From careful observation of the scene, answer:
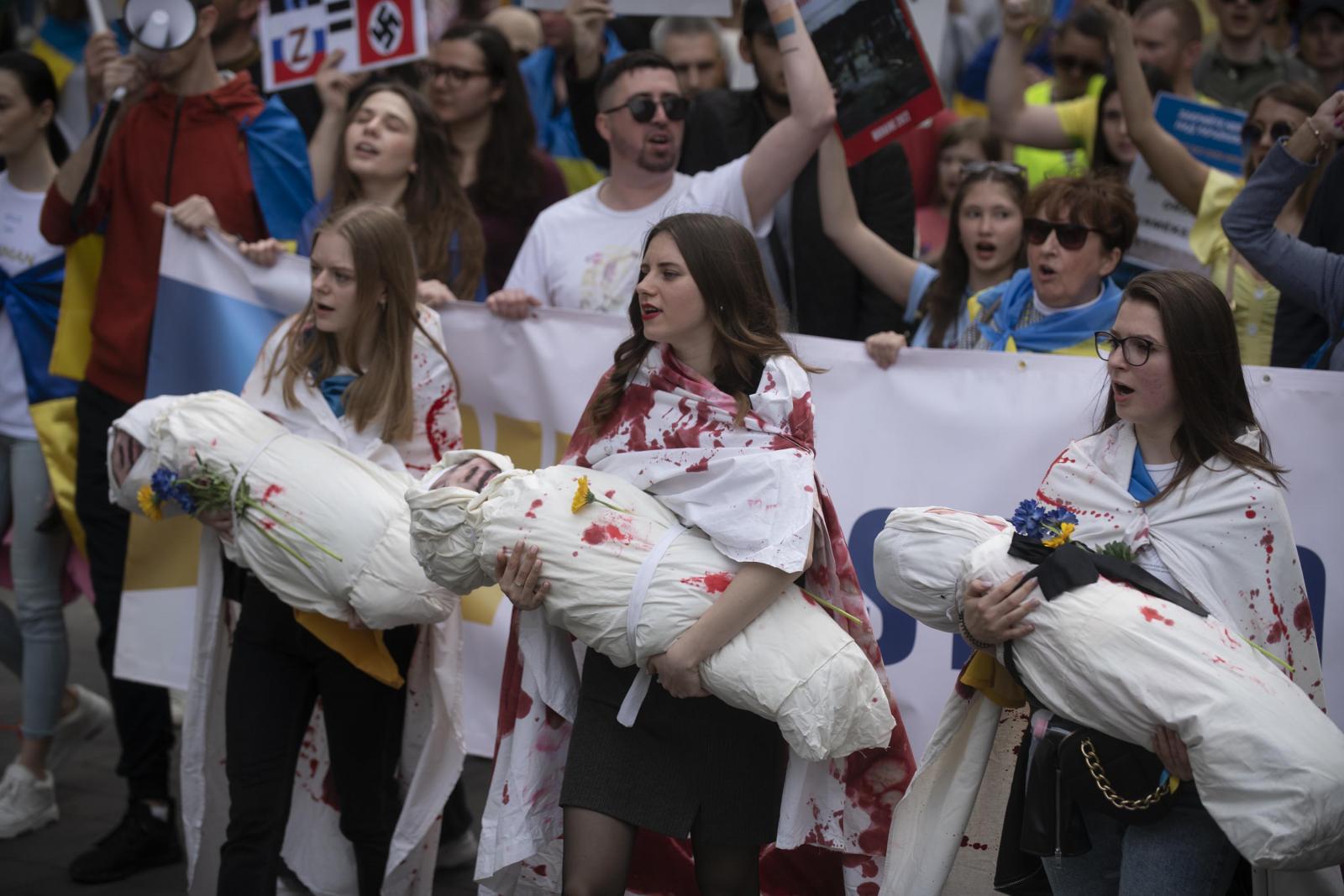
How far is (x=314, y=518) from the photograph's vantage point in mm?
3723

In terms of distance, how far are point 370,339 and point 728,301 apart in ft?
3.92

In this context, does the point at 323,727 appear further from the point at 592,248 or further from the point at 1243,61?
the point at 1243,61

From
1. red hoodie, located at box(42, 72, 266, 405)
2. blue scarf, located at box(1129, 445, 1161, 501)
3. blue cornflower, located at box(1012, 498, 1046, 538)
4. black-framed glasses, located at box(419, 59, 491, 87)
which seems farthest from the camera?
black-framed glasses, located at box(419, 59, 491, 87)

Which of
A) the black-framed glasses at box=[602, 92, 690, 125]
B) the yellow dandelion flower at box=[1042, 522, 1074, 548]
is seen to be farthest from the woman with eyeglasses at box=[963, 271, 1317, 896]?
the black-framed glasses at box=[602, 92, 690, 125]

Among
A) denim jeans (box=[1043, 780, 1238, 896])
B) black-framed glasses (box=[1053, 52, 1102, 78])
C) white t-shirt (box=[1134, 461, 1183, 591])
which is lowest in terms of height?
denim jeans (box=[1043, 780, 1238, 896])

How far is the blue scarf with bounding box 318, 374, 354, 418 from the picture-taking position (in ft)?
13.2

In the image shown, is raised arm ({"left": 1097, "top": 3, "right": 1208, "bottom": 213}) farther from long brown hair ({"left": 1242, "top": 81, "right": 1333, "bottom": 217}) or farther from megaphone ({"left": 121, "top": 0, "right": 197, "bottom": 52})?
megaphone ({"left": 121, "top": 0, "right": 197, "bottom": 52})

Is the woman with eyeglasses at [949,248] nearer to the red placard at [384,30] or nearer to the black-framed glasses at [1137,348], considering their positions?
the black-framed glasses at [1137,348]

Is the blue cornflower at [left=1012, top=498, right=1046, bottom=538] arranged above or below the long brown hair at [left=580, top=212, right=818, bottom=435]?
below

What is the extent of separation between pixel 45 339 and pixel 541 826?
9.82 ft

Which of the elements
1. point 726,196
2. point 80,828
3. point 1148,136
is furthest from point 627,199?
point 80,828

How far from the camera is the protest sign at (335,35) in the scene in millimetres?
5820

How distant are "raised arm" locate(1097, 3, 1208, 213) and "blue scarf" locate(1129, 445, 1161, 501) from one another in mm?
2444

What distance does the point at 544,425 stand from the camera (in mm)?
4996
